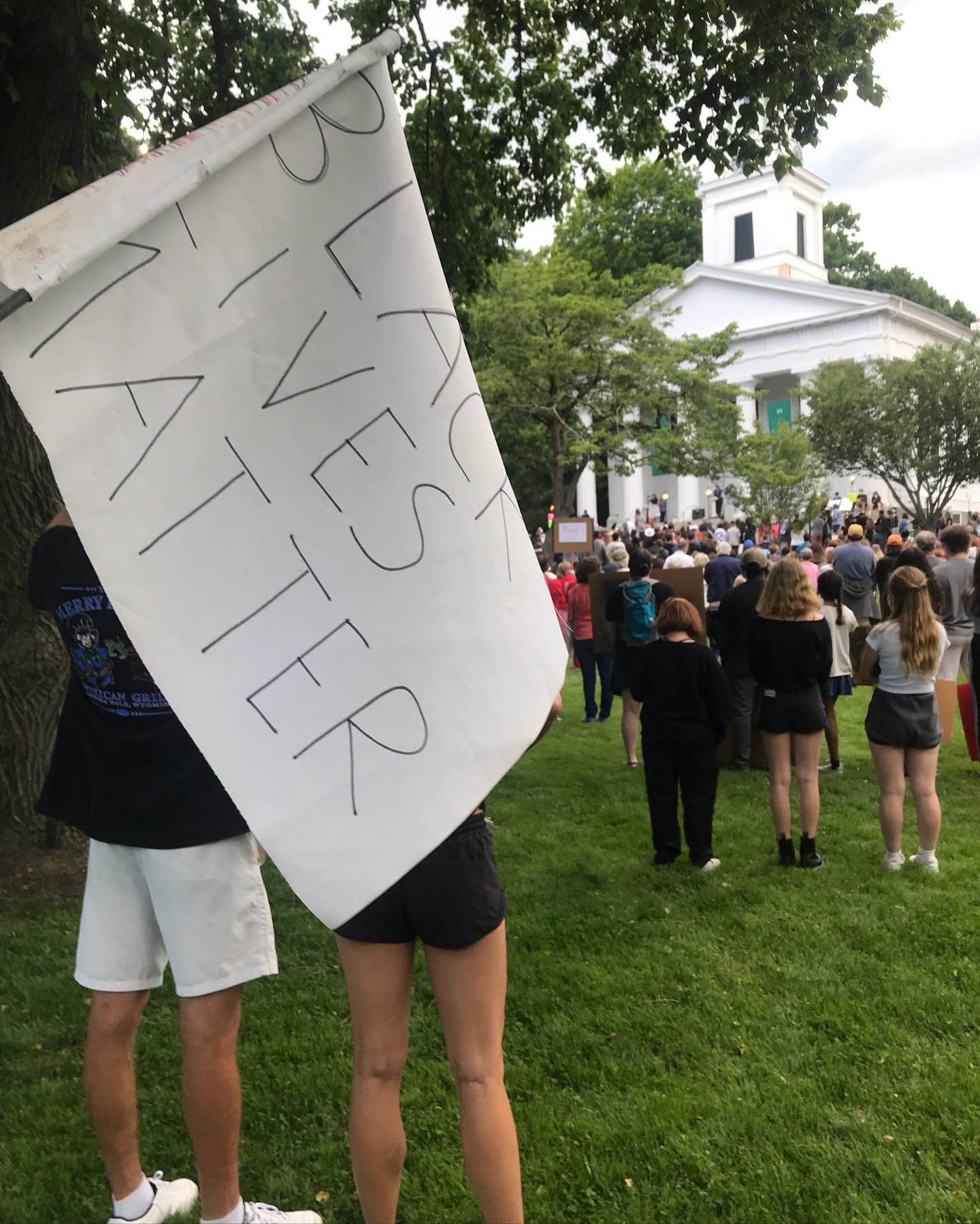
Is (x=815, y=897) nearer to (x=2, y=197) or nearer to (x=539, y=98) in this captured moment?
(x=2, y=197)

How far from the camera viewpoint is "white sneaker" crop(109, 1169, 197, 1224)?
256 centimetres

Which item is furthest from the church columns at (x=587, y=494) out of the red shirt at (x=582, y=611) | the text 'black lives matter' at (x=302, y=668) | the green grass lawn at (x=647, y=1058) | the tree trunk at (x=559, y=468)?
the text 'black lives matter' at (x=302, y=668)

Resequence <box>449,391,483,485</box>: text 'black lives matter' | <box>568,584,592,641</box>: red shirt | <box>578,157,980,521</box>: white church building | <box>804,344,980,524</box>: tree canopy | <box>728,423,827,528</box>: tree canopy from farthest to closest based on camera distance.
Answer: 1. <box>578,157,980,521</box>: white church building
2. <box>804,344,980,524</box>: tree canopy
3. <box>728,423,827,528</box>: tree canopy
4. <box>568,584,592,641</box>: red shirt
5. <box>449,391,483,485</box>: text 'black lives matter'

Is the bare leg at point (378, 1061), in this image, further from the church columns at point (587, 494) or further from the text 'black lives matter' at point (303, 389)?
the church columns at point (587, 494)

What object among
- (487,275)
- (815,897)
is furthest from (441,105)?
(815,897)

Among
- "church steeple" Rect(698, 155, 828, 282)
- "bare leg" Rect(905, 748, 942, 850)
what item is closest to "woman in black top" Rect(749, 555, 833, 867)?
"bare leg" Rect(905, 748, 942, 850)

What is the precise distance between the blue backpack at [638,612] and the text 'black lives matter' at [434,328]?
6.49 metres

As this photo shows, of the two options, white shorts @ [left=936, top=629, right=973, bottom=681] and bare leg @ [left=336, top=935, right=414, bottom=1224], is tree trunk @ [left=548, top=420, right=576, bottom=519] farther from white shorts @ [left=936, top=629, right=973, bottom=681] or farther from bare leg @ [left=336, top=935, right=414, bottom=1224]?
bare leg @ [left=336, top=935, right=414, bottom=1224]

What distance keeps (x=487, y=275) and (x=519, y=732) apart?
29.2ft

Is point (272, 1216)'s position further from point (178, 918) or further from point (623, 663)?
point (623, 663)

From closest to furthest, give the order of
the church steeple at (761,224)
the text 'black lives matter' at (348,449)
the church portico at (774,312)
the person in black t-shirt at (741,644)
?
the text 'black lives matter' at (348,449)
the person in black t-shirt at (741,644)
the church portico at (774,312)
the church steeple at (761,224)

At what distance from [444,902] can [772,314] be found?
5610cm

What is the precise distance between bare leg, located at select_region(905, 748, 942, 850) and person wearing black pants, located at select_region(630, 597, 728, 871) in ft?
3.52

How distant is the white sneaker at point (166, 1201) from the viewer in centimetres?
256
